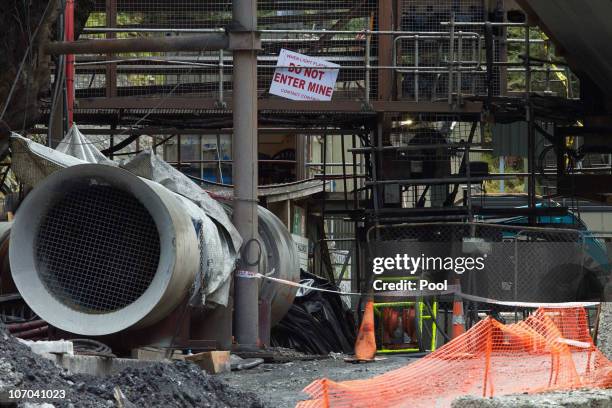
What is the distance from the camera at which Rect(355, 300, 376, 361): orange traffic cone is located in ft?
49.8

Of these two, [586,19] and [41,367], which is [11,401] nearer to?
[41,367]

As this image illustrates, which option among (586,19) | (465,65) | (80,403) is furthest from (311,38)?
(80,403)

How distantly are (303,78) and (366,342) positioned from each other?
6609 millimetres

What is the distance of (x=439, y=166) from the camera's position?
2173cm

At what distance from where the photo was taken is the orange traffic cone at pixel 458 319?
15445 mm

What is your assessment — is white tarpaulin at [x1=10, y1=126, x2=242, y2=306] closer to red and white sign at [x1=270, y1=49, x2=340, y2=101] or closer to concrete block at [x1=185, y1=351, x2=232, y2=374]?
concrete block at [x1=185, y1=351, x2=232, y2=374]

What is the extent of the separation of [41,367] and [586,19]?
13.5 m

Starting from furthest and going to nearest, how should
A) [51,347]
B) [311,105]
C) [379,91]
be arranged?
[379,91] < [311,105] < [51,347]

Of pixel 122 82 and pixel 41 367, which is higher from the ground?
pixel 122 82

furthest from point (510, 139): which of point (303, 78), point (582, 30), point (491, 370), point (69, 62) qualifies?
point (491, 370)

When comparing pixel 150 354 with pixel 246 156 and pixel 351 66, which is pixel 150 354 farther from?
pixel 351 66

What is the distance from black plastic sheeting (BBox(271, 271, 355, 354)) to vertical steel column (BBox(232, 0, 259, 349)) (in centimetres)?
330

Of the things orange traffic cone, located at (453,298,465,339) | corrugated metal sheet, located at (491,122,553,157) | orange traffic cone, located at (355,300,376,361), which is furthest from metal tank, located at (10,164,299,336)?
corrugated metal sheet, located at (491,122,553,157)
